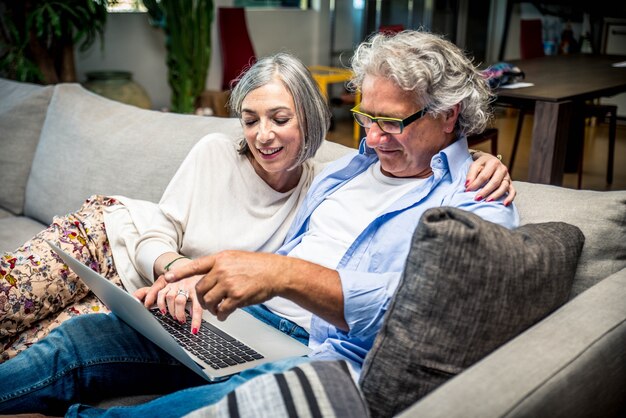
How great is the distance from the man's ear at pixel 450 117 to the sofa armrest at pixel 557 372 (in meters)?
0.48

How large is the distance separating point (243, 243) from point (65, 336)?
1.65ft

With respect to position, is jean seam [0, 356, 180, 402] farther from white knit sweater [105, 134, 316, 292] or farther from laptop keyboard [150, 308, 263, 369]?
white knit sweater [105, 134, 316, 292]

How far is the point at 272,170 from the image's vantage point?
1669 millimetres

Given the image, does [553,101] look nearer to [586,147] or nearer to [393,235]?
[393,235]

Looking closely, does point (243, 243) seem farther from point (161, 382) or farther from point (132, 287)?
point (161, 382)

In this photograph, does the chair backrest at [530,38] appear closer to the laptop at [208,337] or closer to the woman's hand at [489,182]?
the woman's hand at [489,182]

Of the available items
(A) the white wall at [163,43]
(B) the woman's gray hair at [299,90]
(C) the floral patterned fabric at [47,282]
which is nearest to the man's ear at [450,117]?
(B) the woman's gray hair at [299,90]

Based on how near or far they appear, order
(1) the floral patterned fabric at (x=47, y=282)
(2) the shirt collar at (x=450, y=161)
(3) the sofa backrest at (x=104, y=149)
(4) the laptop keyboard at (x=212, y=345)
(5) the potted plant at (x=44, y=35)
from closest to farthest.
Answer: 1. (4) the laptop keyboard at (x=212, y=345)
2. (2) the shirt collar at (x=450, y=161)
3. (1) the floral patterned fabric at (x=47, y=282)
4. (3) the sofa backrest at (x=104, y=149)
5. (5) the potted plant at (x=44, y=35)

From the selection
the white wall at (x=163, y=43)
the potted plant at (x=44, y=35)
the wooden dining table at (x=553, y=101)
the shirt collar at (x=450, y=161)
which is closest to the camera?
the shirt collar at (x=450, y=161)

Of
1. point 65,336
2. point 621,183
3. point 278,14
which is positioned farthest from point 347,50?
A: point 65,336

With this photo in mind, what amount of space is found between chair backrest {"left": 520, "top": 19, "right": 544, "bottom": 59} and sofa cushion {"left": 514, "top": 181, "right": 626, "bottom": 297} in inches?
205

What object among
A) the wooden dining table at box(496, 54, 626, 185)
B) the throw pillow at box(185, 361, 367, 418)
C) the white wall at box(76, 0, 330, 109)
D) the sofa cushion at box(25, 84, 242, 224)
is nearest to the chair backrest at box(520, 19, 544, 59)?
the white wall at box(76, 0, 330, 109)

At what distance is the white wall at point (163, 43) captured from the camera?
544 centimetres

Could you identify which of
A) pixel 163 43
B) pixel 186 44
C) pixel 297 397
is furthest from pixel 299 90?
pixel 163 43
